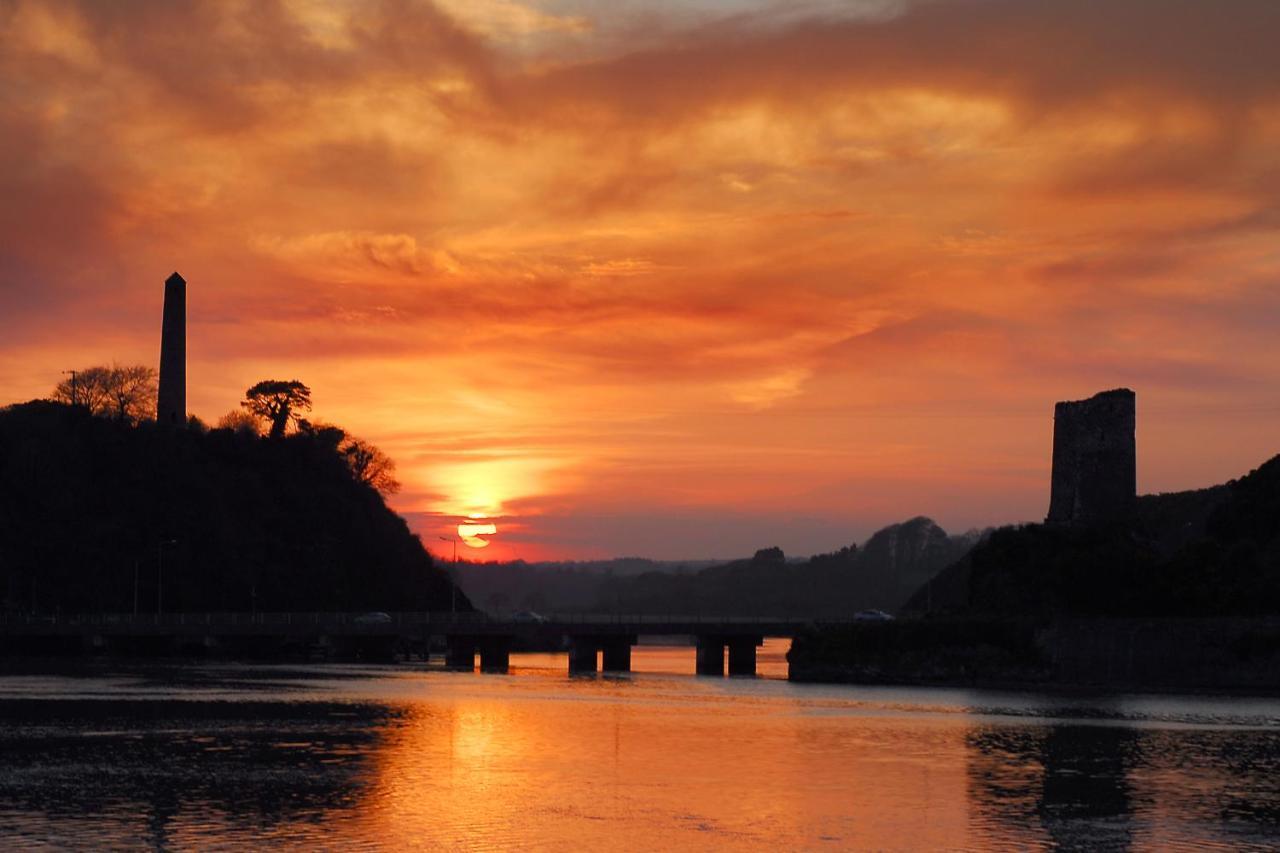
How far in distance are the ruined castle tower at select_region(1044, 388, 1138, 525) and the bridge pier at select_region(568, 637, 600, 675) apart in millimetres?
42748

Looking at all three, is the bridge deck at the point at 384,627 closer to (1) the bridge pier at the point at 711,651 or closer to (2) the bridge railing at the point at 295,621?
(2) the bridge railing at the point at 295,621

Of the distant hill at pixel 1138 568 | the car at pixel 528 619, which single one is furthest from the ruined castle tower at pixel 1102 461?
the car at pixel 528 619

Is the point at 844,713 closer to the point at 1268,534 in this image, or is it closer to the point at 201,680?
the point at 201,680

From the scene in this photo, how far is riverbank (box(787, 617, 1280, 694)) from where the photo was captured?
111062 millimetres

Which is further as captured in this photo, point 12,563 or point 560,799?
Answer: point 12,563

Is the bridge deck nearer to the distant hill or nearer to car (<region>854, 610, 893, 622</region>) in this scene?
car (<region>854, 610, 893, 622</region>)

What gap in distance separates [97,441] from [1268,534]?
12538 cm

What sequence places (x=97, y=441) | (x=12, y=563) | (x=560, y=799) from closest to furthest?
(x=560, y=799) < (x=12, y=563) < (x=97, y=441)

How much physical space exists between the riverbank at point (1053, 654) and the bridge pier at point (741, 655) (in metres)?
12.4

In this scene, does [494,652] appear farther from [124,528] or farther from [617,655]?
[124,528]

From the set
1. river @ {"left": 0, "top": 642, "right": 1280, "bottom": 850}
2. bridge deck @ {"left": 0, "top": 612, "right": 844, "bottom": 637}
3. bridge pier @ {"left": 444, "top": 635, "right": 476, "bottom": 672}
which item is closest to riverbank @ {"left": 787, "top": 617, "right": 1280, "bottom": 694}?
bridge deck @ {"left": 0, "top": 612, "right": 844, "bottom": 637}

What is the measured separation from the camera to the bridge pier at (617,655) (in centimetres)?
14912

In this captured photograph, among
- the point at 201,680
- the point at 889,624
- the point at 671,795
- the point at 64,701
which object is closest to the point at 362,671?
the point at 201,680

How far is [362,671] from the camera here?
137000 millimetres
